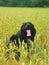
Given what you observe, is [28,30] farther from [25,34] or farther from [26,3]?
[26,3]

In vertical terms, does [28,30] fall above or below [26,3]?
above

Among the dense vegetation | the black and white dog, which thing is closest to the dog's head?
the black and white dog

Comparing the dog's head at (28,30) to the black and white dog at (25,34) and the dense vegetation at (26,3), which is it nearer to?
the black and white dog at (25,34)

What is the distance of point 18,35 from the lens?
7.29 metres

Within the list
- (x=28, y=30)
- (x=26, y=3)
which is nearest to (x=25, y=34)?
(x=28, y=30)

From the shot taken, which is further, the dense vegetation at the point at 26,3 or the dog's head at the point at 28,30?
the dense vegetation at the point at 26,3

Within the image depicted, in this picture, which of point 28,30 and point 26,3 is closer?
point 28,30

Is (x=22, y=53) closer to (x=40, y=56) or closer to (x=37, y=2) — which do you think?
(x=40, y=56)

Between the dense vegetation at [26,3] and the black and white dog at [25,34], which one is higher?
the black and white dog at [25,34]

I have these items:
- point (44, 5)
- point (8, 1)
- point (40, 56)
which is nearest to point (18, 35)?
point (40, 56)

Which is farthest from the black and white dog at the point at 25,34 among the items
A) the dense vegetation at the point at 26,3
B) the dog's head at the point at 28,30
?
the dense vegetation at the point at 26,3

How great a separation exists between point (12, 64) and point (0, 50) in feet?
0.89

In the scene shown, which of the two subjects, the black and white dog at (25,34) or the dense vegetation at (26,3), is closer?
the black and white dog at (25,34)

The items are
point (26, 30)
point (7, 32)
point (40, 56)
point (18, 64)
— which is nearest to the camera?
point (18, 64)
